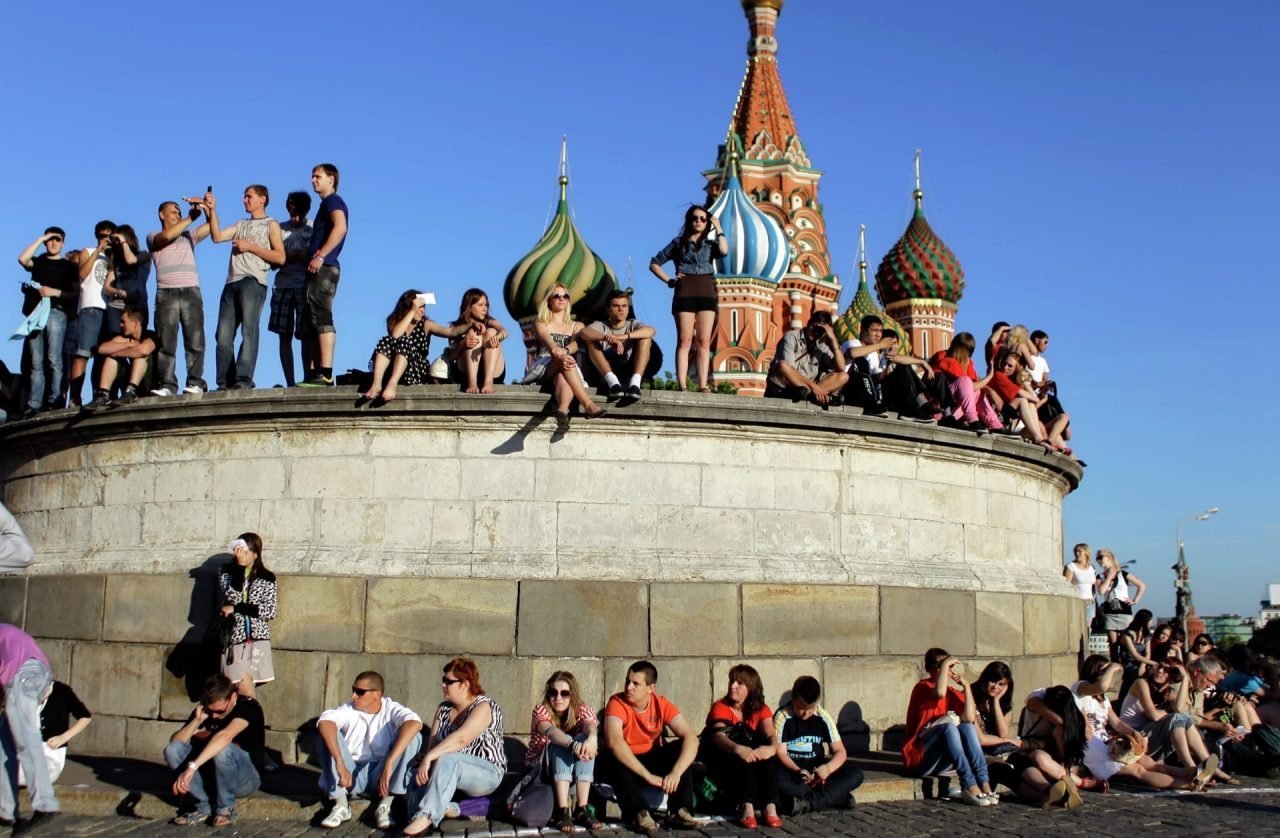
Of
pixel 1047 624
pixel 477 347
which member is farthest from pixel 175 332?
pixel 1047 624

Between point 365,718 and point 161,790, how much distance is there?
5.02 feet

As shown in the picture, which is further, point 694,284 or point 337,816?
point 694,284

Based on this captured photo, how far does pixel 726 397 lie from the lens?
1168 cm

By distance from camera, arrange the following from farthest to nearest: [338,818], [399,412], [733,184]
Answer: [733,184], [399,412], [338,818]

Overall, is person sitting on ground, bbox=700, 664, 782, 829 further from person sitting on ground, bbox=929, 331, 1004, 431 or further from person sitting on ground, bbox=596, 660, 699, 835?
person sitting on ground, bbox=929, 331, 1004, 431

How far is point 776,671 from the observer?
11398mm

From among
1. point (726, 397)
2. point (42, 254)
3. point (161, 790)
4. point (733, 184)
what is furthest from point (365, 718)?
point (733, 184)

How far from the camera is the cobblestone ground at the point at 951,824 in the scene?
8.80 m

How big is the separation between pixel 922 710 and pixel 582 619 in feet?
9.04

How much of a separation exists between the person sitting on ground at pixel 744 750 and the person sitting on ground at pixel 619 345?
2807 millimetres

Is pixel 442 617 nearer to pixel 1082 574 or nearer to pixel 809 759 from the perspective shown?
pixel 809 759

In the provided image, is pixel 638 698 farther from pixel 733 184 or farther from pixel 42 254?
pixel 733 184

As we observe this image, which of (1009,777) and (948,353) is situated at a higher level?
(948,353)

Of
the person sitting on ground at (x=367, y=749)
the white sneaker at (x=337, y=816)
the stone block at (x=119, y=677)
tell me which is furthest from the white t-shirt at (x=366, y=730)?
the stone block at (x=119, y=677)
